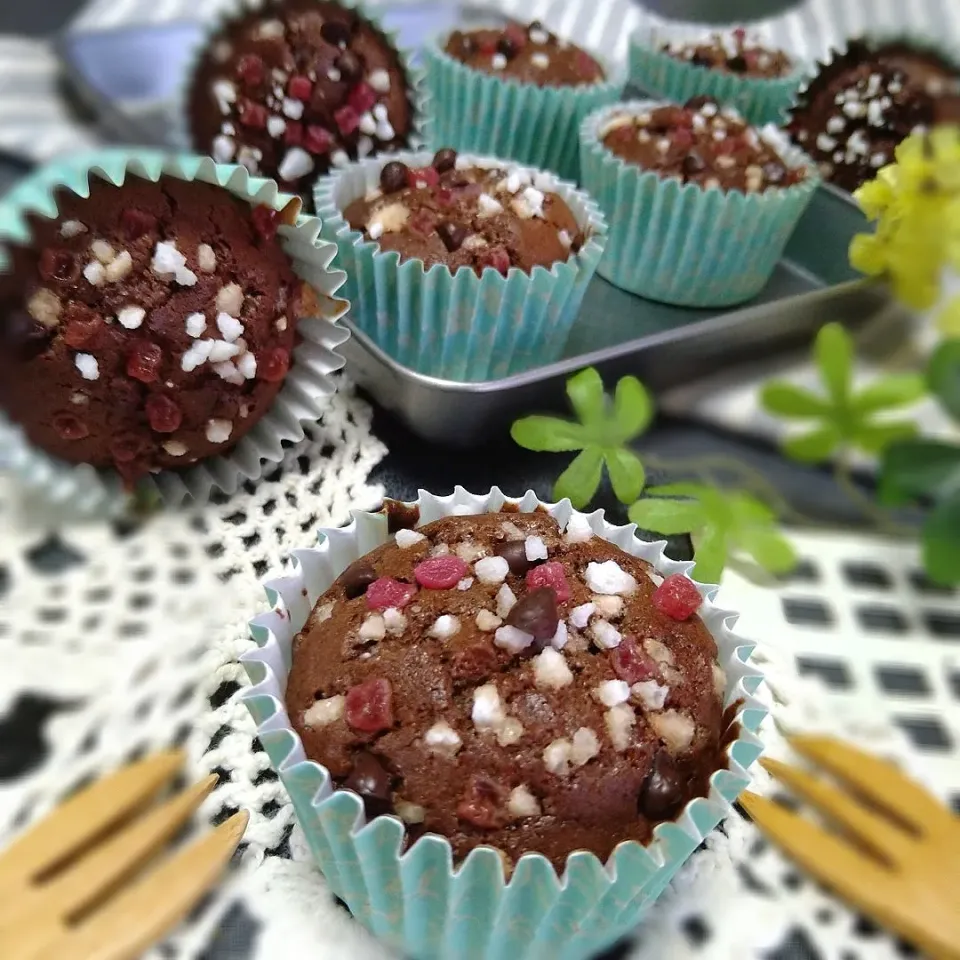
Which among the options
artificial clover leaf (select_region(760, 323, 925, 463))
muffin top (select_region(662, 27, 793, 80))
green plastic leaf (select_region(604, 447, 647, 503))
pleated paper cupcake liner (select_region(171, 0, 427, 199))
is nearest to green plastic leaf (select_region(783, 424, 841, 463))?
artificial clover leaf (select_region(760, 323, 925, 463))

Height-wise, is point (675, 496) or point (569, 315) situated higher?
point (675, 496)

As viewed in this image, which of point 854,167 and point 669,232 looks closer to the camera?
point 854,167

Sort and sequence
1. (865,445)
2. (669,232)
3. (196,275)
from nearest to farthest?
(865,445)
(196,275)
(669,232)

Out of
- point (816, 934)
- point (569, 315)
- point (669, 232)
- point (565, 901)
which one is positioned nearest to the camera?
point (816, 934)

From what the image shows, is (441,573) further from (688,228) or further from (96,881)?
(688,228)

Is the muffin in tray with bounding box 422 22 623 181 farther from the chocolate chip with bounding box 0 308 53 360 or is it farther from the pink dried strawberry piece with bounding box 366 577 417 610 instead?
the pink dried strawberry piece with bounding box 366 577 417 610

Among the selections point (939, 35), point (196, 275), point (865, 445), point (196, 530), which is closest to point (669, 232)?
point (939, 35)

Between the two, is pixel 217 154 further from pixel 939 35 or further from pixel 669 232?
pixel 939 35
